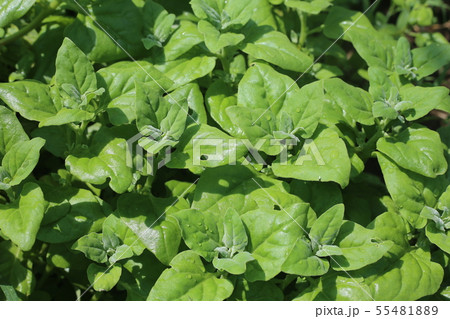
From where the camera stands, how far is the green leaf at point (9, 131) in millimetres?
2645

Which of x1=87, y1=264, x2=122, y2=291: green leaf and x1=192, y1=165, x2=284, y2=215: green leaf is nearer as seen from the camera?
x1=87, y1=264, x2=122, y2=291: green leaf

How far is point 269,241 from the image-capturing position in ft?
8.15

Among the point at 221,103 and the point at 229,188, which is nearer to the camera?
the point at 229,188

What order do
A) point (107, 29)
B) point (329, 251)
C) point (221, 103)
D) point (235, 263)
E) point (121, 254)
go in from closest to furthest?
point (235, 263)
point (329, 251)
point (121, 254)
point (221, 103)
point (107, 29)

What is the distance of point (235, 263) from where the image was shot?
7.67ft

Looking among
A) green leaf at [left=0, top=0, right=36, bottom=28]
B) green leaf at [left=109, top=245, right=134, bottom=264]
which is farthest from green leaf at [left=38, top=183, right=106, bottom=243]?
green leaf at [left=0, top=0, right=36, bottom=28]

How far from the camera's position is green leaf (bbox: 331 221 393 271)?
2443 millimetres

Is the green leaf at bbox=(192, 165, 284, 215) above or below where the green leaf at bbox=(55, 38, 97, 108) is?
below

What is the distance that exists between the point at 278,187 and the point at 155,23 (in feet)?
4.49

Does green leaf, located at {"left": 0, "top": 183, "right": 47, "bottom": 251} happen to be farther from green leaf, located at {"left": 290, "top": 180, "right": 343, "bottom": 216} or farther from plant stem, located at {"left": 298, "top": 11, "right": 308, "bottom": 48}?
plant stem, located at {"left": 298, "top": 11, "right": 308, "bottom": 48}

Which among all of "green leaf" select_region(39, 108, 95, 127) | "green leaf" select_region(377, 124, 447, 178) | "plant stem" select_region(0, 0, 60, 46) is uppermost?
"plant stem" select_region(0, 0, 60, 46)

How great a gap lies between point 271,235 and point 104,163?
941 millimetres

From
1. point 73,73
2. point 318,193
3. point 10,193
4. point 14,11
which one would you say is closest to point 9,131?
point 10,193

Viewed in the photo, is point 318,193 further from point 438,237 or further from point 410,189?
point 438,237
